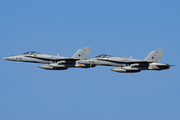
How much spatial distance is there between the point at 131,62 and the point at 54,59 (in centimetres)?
1366

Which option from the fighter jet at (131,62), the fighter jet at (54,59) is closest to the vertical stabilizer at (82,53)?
the fighter jet at (54,59)

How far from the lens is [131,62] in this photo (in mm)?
59188

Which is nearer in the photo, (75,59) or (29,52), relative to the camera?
(75,59)

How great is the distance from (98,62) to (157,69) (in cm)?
1062

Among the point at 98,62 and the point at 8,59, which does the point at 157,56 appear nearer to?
the point at 98,62

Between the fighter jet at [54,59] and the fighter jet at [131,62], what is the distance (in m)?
1.34

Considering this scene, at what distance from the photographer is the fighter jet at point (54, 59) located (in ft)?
195

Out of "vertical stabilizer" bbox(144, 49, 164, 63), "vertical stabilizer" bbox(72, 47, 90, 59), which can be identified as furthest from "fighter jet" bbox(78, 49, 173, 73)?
"vertical stabilizer" bbox(72, 47, 90, 59)

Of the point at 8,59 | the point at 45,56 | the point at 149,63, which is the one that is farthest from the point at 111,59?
the point at 8,59

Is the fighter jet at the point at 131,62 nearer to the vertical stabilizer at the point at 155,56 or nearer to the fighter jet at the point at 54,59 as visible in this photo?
the vertical stabilizer at the point at 155,56

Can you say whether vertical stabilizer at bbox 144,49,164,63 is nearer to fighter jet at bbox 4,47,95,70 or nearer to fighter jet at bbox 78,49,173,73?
fighter jet at bbox 78,49,173,73

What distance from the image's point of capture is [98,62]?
61.5m

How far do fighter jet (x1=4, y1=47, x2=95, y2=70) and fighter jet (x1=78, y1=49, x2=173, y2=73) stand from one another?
4.40 ft

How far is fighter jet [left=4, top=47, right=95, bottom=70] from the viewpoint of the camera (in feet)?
195
